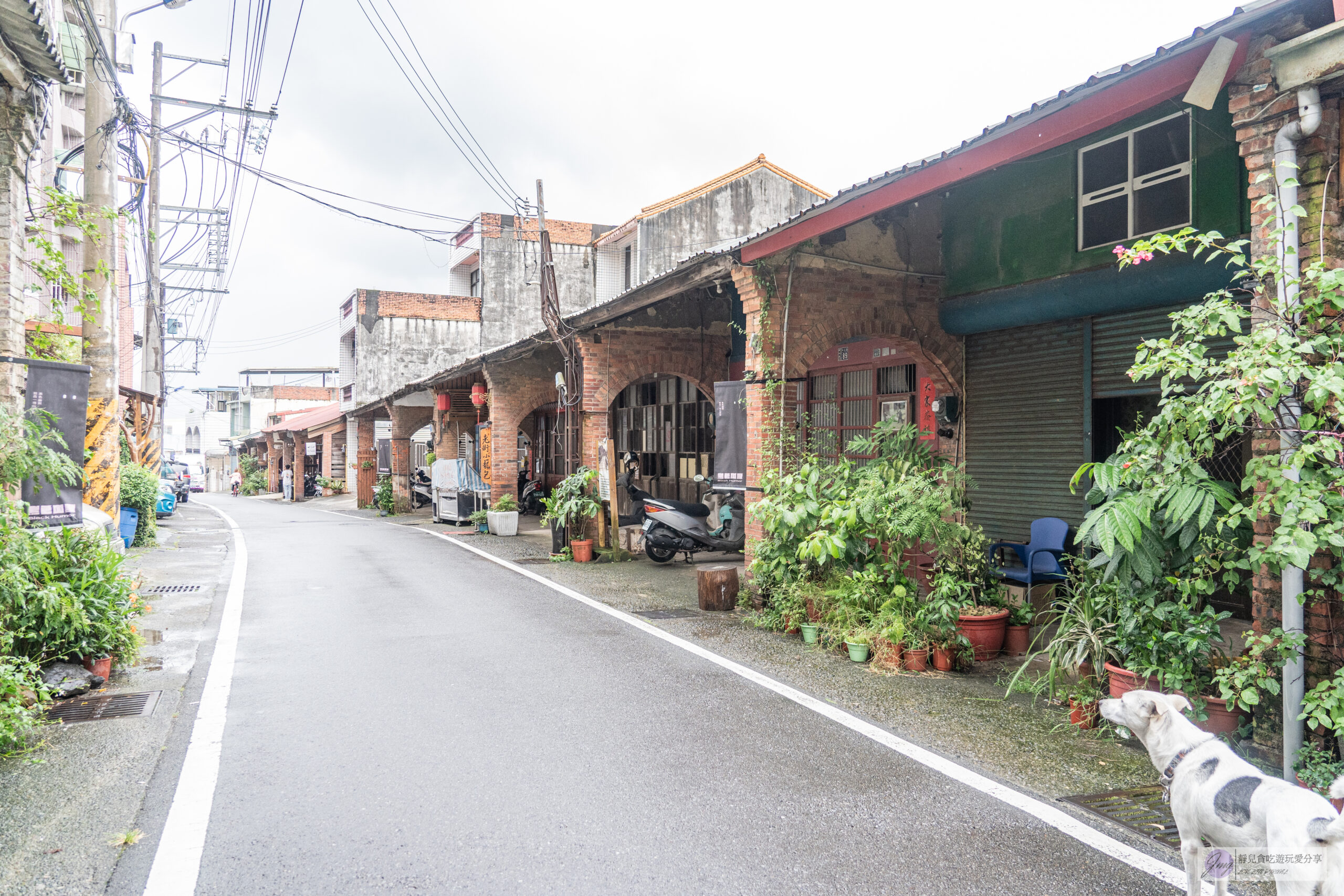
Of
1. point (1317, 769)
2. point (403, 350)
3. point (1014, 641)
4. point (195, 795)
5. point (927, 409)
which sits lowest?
point (195, 795)

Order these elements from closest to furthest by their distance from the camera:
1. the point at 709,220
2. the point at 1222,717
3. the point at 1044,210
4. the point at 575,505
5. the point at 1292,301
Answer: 1. the point at 1292,301
2. the point at 1222,717
3. the point at 1044,210
4. the point at 575,505
5. the point at 709,220

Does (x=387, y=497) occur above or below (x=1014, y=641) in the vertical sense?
above

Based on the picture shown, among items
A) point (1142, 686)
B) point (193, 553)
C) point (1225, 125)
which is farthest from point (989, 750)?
point (193, 553)

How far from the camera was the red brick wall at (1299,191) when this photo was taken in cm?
393

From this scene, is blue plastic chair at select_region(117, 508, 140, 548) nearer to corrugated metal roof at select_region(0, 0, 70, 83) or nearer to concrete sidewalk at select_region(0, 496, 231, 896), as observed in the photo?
concrete sidewalk at select_region(0, 496, 231, 896)

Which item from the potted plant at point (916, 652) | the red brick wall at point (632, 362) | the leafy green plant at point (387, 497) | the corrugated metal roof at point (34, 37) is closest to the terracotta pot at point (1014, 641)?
the potted plant at point (916, 652)

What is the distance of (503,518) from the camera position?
16.9m

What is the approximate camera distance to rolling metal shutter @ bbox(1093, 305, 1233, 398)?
7508 millimetres

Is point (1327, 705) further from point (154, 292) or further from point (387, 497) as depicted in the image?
point (387, 497)

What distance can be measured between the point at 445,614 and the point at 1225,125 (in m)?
8.19

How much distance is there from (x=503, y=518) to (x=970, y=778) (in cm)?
1358

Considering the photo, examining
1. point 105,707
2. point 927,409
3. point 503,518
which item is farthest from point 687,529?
point 105,707

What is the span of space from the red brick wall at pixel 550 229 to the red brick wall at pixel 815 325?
20137 millimetres

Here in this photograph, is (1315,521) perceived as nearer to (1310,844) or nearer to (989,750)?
(1310,844)
